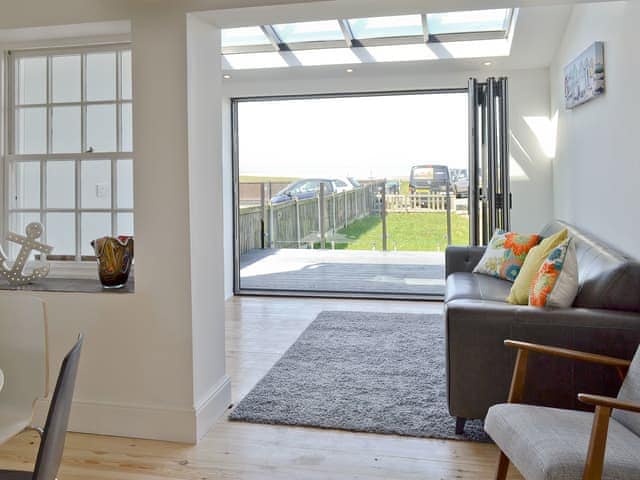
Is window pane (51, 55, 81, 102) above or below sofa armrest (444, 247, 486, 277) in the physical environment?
above

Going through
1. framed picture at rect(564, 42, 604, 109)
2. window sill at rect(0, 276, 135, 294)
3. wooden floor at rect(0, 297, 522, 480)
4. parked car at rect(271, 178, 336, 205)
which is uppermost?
framed picture at rect(564, 42, 604, 109)

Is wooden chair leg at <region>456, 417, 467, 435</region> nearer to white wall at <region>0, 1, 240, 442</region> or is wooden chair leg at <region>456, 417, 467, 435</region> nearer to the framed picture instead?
white wall at <region>0, 1, 240, 442</region>

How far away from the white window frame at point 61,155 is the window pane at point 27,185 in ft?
0.09

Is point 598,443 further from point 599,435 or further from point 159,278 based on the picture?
point 159,278

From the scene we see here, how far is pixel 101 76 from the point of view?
3.36 metres

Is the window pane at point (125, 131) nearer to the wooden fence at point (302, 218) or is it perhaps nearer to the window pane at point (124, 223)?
the window pane at point (124, 223)

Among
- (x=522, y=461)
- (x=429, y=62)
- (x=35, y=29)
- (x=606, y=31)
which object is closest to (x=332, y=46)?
(x=429, y=62)

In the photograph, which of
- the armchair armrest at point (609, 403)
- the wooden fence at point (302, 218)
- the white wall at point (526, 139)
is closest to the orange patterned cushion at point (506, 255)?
the white wall at point (526, 139)

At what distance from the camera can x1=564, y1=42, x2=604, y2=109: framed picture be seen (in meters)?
3.77

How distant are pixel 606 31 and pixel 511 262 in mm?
1668

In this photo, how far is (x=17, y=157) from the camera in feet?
11.1

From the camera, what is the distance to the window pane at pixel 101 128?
3350mm

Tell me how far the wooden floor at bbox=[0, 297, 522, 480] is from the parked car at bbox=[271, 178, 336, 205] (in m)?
3.99

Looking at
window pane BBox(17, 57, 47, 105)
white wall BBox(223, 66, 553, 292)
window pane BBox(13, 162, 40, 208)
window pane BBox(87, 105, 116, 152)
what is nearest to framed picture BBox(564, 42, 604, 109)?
white wall BBox(223, 66, 553, 292)
